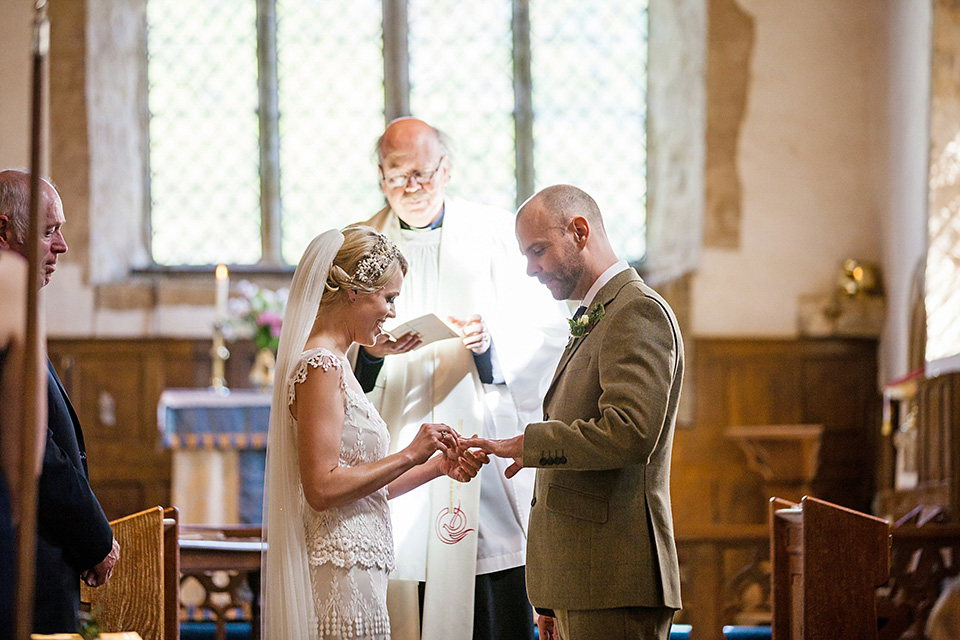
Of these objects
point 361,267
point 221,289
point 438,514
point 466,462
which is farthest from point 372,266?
point 221,289

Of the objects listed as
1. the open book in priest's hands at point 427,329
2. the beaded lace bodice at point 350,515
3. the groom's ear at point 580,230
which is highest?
the groom's ear at point 580,230

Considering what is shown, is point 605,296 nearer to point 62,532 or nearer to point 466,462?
point 466,462

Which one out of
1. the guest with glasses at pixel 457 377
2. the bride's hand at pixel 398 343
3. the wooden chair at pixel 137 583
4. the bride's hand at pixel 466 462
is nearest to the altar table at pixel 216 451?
the guest with glasses at pixel 457 377

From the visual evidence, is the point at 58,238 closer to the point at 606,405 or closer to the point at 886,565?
the point at 606,405

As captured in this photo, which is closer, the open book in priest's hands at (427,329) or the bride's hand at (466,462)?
the bride's hand at (466,462)

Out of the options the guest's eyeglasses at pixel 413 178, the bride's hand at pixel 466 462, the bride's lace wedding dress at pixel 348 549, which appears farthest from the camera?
the guest's eyeglasses at pixel 413 178

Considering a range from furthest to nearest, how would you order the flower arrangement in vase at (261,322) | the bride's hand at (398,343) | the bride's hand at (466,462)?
the flower arrangement in vase at (261,322) → the bride's hand at (398,343) → the bride's hand at (466,462)

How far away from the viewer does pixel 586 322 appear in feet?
9.99

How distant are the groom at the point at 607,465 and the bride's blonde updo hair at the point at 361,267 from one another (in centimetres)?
46

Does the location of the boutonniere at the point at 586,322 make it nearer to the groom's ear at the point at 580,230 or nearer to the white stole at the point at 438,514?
the groom's ear at the point at 580,230

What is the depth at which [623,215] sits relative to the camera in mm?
9727

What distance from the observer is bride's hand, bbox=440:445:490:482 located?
322 centimetres

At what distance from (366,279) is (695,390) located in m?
5.73

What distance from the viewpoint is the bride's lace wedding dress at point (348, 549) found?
3068 millimetres
